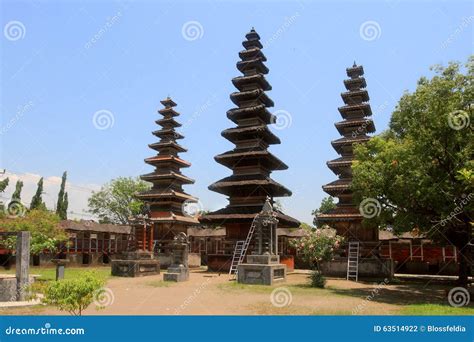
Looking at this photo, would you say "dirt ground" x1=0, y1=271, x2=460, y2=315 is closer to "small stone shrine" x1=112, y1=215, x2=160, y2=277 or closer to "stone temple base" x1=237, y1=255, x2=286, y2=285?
"stone temple base" x1=237, y1=255, x2=286, y2=285

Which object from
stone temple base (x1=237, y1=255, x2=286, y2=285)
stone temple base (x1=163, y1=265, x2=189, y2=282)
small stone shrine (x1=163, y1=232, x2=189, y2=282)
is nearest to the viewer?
stone temple base (x1=237, y1=255, x2=286, y2=285)

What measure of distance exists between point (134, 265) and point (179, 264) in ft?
13.2

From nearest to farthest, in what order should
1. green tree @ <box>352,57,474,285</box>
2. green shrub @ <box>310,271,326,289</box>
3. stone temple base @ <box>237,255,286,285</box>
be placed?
1. green tree @ <box>352,57,474,285</box>
2. green shrub @ <box>310,271,326,289</box>
3. stone temple base @ <box>237,255,286,285</box>

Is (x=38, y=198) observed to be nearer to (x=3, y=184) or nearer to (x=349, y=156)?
(x=3, y=184)

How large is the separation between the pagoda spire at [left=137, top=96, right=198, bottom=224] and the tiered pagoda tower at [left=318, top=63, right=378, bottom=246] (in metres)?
15.2

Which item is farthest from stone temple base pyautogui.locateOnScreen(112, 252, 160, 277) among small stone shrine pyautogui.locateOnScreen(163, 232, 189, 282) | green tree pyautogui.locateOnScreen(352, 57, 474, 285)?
green tree pyautogui.locateOnScreen(352, 57, 474, 285)

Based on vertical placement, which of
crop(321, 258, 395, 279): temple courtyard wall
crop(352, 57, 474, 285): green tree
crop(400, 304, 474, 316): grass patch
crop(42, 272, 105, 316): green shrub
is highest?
crop(352, 57, 474, 285): green tree

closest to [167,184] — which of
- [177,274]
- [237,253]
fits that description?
[237,253]

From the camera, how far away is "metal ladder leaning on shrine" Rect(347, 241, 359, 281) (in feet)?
81.9

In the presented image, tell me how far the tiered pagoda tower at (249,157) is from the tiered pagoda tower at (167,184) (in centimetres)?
843

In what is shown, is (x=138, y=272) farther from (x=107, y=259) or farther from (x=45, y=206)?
(x=45, y=206)

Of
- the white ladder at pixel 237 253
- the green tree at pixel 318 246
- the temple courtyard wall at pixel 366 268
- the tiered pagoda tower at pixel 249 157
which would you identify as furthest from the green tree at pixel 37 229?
the temple courtyard wall at pixel 366 268
